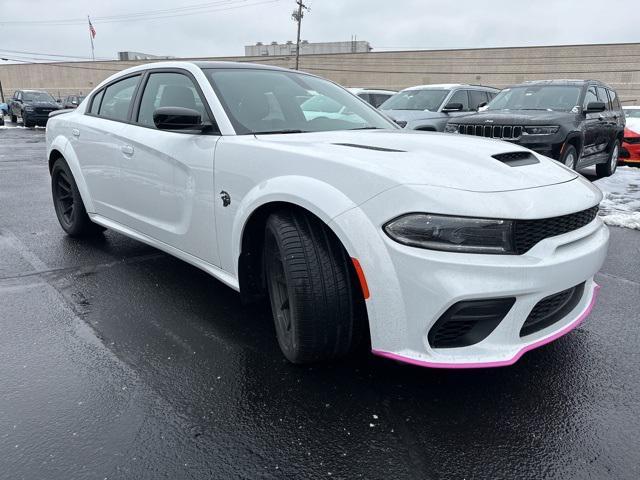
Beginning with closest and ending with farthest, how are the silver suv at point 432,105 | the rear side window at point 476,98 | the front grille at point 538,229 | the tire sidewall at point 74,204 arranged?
1. the front grille at point 538,229
2. the tire sidewall at point 74,204
3. the silver suv at point 432,105
4. the rear side window at point 476,98

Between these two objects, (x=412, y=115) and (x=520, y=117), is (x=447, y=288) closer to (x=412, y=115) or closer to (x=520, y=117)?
(x=520, y=117)

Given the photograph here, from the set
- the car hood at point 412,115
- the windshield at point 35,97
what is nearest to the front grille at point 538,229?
the car hood at point 412,115

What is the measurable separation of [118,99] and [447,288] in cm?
323

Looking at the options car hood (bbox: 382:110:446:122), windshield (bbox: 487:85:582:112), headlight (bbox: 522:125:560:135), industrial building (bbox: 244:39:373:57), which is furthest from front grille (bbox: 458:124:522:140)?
industrial building (bbox: 244:39:373:57)

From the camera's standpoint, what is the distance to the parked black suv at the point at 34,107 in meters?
23.5

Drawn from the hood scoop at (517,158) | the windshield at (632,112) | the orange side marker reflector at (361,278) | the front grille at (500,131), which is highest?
the hood scoop at (517,158)

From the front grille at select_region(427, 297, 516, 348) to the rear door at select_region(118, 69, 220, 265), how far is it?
1.44 m

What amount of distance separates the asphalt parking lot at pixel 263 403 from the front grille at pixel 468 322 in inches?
15.1

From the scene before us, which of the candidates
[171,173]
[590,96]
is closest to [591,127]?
[590,96]

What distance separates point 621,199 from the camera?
7.05 m

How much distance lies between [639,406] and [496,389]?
2.05ft

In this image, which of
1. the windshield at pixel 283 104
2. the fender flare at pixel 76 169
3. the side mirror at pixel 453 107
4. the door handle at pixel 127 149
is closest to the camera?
the windshield at pixel 283 104

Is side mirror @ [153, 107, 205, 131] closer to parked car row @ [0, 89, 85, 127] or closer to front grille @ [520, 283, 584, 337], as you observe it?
front grille @ [520, 283, 584, 337]

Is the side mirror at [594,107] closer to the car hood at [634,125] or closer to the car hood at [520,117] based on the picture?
the car hood at [520,117]
